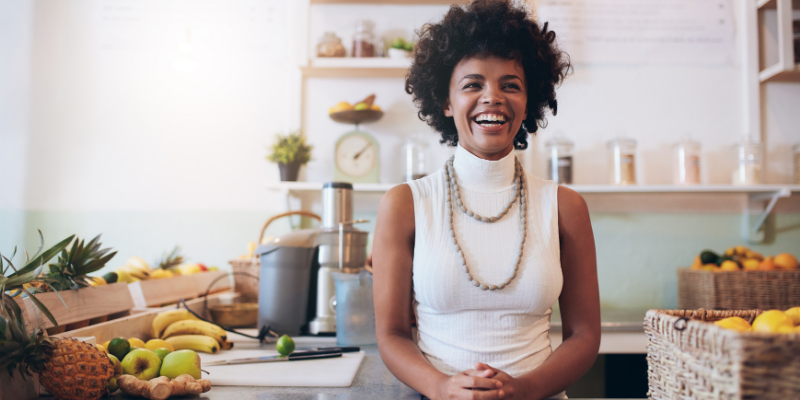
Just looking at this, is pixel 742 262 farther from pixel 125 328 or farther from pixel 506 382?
pixel 125 328

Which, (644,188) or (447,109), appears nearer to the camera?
(447,109)

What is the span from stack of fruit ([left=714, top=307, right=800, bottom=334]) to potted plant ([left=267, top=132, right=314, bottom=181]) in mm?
1541

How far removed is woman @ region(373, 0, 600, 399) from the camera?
83 centimetres

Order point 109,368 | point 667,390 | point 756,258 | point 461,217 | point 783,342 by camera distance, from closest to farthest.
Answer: point 783,342, point 667,390, point 109,368, point 461,217, point 756,258

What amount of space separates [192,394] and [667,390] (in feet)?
→ 2.29

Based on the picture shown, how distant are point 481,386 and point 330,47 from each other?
159 centimetres

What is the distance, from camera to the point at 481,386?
0.69 m

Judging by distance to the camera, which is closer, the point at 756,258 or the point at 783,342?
the point at 783,342

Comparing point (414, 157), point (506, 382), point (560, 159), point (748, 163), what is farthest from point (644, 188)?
point (506, 382)

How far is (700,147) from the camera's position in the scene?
2.02m

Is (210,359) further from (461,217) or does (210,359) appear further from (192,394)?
(461,217)

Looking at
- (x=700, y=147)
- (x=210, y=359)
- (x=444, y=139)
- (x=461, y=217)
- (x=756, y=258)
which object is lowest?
(x=210, y=359)

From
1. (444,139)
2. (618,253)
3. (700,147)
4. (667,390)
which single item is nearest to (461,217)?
(444,139)

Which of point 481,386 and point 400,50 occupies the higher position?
point 400,50
